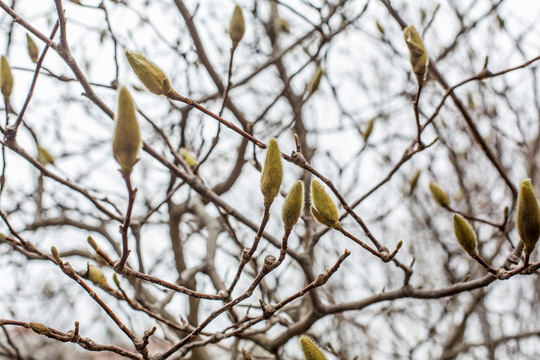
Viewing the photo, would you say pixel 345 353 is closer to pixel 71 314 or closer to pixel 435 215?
pixel 435 215

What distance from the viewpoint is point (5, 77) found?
1290 millimetres

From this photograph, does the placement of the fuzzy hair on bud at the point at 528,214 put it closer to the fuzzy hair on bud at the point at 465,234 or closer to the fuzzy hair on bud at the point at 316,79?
the fuzzy hair on bud at the point at 465,234

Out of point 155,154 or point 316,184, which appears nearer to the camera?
point 316,184

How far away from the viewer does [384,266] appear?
4.32 metres

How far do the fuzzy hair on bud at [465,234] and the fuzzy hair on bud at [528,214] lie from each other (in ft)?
0.44

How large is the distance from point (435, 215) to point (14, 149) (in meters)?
3.74

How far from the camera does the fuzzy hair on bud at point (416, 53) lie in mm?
1144

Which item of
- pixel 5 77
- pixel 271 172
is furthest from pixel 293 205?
pixel 5 77

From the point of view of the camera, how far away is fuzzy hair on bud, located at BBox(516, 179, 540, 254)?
0.87 meters

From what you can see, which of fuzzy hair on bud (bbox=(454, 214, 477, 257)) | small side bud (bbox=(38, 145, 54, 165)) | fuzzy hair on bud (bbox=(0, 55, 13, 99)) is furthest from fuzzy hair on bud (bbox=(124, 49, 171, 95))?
small side bud (bbox=(38, 145, 54, 165))

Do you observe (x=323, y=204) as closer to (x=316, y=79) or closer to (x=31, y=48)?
(x=316, y=79)

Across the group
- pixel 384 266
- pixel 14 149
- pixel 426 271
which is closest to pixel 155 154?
pixel 14 149

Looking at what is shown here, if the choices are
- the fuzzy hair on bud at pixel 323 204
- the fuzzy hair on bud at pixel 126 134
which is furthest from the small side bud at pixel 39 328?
the fuzzy hair on bud at pixel 323 204

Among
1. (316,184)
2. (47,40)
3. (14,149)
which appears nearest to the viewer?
(316,184)
